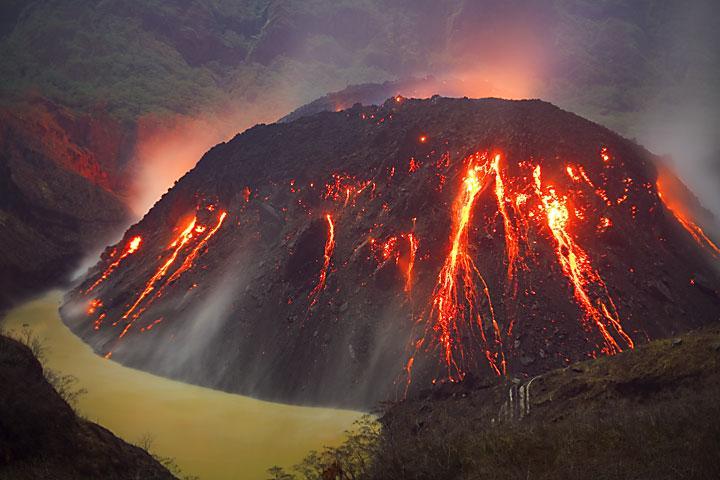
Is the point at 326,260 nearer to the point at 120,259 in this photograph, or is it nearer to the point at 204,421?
the point at 204,421

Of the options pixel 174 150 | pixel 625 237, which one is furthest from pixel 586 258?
pixel 174 150

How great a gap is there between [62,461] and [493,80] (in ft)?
397

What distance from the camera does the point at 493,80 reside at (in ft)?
386

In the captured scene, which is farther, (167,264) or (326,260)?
(167,264)

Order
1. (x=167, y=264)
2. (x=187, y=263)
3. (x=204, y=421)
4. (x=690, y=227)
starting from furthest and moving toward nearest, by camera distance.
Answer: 1. (x=167, y=264)
2. (x=187, y=263)
3. (x=690, y=227)
4. (x=204, y=421)

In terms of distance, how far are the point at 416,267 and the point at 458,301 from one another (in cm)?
392

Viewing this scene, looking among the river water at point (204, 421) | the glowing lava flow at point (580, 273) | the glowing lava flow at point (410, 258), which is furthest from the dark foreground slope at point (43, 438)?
the glowing lava flow at point (580, 273)

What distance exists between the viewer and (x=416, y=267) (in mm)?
29672

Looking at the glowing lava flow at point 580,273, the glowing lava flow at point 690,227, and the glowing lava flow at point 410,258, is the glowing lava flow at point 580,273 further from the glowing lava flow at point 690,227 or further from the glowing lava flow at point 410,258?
the glowing lava flow at point 690,227

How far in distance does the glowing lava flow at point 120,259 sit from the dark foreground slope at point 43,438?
34.9m

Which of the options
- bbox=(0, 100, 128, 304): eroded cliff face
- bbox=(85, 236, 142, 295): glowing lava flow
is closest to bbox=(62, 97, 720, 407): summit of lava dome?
bbox=(85, 236, 142, 295): glowing lava flow

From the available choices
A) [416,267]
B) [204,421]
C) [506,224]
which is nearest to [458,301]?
[416,267]

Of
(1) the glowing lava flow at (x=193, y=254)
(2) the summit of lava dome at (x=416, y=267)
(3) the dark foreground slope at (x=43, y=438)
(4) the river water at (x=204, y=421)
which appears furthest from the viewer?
(1) the glowing lava flow at (x=193, y=254)

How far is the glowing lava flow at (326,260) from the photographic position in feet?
100
